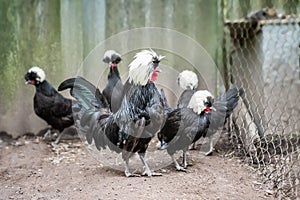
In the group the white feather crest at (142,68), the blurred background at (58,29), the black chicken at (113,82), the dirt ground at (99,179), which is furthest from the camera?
the blurred background at (58,29)

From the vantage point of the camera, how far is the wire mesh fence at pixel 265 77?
14.3ft

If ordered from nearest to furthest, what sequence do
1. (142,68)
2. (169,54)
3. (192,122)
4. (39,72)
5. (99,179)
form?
1. (142,68)
2. (99,179)
3. (192,122)
4. (39,72)
5. (169,54)

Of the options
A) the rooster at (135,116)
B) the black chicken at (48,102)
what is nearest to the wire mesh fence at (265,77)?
the rooster at (135,116)

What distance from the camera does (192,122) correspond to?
3898 millimetres

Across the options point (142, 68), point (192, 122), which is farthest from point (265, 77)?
point (142, 68)

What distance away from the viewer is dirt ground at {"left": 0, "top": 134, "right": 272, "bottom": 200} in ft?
10.6

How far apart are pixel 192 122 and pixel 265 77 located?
1.23m

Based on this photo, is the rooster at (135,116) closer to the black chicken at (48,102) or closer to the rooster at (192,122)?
the rooster at (192,122)

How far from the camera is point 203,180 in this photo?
3.55m

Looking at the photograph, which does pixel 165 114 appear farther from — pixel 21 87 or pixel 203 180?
pixel 21 87

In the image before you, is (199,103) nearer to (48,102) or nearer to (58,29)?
(48,102)

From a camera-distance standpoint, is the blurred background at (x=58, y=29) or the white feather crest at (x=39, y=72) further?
the blurred background at (x=58, y=29)

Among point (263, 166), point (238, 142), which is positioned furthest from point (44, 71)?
point (263, 166)

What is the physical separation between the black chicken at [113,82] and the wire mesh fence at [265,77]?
4.14 feet
